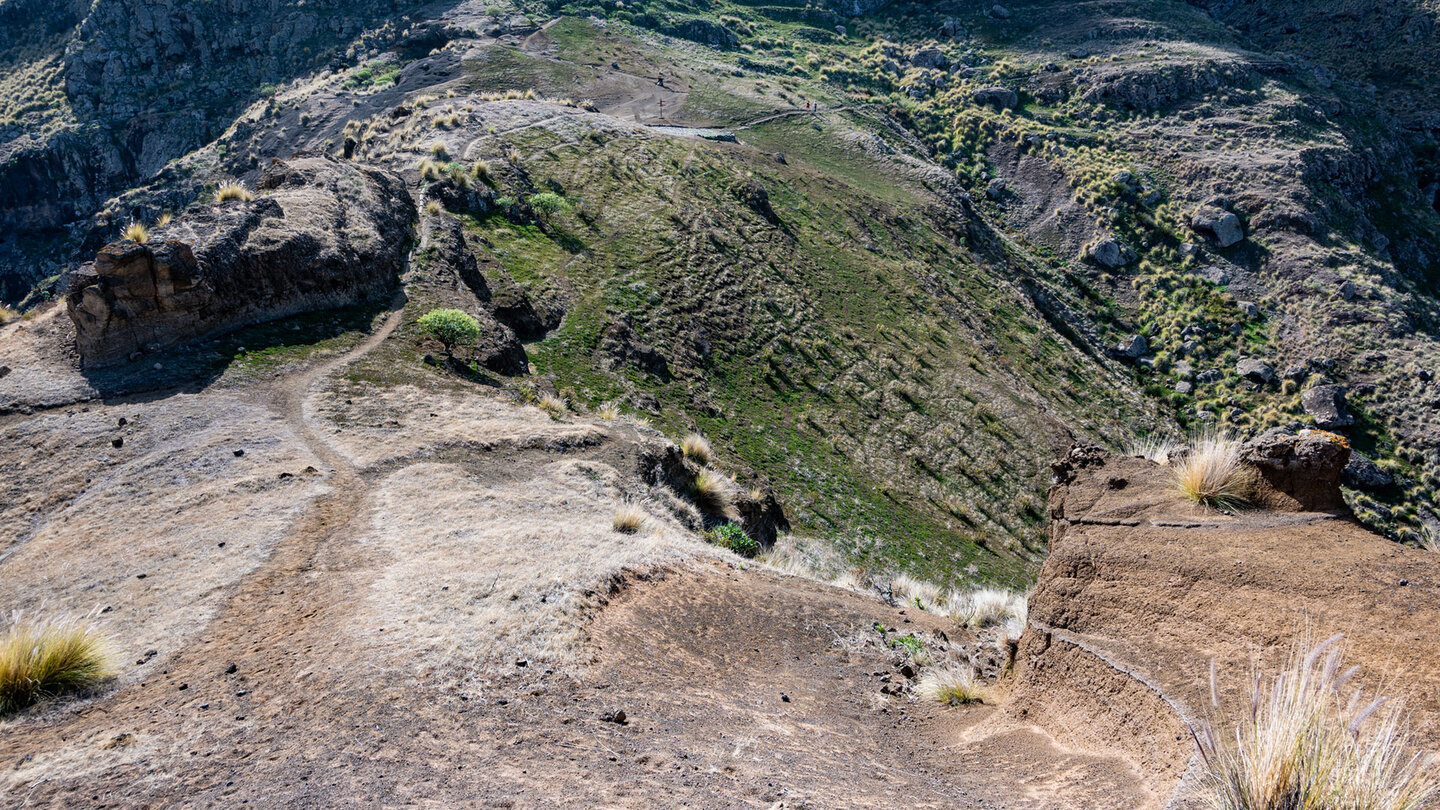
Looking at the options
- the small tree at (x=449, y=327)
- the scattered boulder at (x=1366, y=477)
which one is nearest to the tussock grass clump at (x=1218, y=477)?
the small tree at (x=449, y=327)

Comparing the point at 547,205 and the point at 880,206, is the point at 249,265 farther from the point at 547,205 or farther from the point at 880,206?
→ the point at 880,206

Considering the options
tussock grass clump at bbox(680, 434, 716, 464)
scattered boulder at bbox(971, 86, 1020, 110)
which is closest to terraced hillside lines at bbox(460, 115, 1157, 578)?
tussock grass clump at bbox(680, 434, 716, 464)

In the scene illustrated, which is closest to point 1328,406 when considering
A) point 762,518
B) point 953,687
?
point 762,518

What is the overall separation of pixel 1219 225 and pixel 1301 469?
4826 cm

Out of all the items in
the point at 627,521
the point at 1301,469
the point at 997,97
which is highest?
the point at 997,97

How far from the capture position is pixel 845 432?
1023 inches

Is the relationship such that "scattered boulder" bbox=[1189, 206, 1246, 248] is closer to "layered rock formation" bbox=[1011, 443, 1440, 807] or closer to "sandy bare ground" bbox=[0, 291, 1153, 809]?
"sandy bare ground" bbox=[0, 291, 1153, 809]

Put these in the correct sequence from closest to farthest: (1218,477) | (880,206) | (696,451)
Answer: (1218,477)
(696,451)
(880,206)

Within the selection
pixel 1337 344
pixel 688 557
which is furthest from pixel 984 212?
pixel 688 557

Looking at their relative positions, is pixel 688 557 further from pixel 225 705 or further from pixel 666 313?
pixel 666 313

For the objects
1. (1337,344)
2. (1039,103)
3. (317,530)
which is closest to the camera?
(317,530)

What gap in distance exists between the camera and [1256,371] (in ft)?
124

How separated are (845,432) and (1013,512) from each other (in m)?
6.41

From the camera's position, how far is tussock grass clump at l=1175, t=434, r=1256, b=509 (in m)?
6.15
